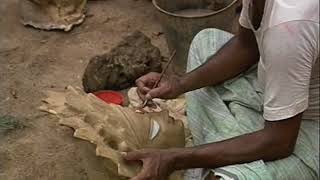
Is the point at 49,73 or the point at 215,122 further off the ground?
the point at 215,122

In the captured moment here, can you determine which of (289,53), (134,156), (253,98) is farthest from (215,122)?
(289,53)

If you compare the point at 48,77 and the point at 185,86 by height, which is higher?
the point at 185,86

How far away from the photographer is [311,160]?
75.1 inches

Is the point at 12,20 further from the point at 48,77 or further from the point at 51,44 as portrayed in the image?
the point at 48,77

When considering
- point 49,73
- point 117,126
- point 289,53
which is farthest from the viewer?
point 49,73

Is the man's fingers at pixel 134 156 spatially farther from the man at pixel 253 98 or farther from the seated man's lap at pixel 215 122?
the seated man's lap at pixel 215 122

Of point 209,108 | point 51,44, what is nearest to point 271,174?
point 209,108

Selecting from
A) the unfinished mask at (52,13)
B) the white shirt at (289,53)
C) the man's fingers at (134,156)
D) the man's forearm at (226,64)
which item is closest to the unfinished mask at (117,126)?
the man's fingers at (134,156)

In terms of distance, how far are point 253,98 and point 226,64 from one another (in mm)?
172

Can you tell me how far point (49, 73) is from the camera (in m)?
3.15

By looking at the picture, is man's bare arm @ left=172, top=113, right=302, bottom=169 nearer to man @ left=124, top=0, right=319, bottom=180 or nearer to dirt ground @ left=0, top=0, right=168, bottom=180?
man @ left=124, top=0, right=319, bottom=180

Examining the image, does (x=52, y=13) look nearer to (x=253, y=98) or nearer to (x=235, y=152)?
(x=253, y=98)

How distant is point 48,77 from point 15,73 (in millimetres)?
173

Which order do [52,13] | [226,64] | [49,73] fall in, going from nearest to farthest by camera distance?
1. [226,64]
2. [49,73]
3. [52,13]
